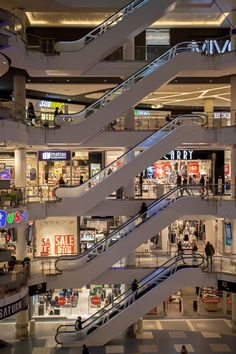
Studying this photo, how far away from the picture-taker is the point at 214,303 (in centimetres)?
2062

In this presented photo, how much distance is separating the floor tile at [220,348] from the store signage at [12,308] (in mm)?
6478

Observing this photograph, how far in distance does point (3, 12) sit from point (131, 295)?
31.9 feet

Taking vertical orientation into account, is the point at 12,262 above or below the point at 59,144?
below

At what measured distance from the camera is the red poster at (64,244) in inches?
832

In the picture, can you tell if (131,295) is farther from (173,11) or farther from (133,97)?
(173,11)

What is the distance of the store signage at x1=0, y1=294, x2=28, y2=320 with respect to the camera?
13.9 m

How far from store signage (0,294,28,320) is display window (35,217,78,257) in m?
5.83

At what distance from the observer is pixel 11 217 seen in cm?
1524

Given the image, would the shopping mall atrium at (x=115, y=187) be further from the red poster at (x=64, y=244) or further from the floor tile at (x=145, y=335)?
the red poster at (x=64, y=244)

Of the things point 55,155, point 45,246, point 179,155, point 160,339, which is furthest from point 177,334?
point 179,155

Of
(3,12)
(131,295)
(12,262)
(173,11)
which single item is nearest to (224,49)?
(173,11)

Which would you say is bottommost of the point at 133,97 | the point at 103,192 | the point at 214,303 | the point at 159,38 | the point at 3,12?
the point at 214,303

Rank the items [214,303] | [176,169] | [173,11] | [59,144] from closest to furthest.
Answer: [59,144] < [173,11] < [214,303] < [176,169]

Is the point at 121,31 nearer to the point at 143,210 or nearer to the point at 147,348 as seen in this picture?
the point at 143,210
